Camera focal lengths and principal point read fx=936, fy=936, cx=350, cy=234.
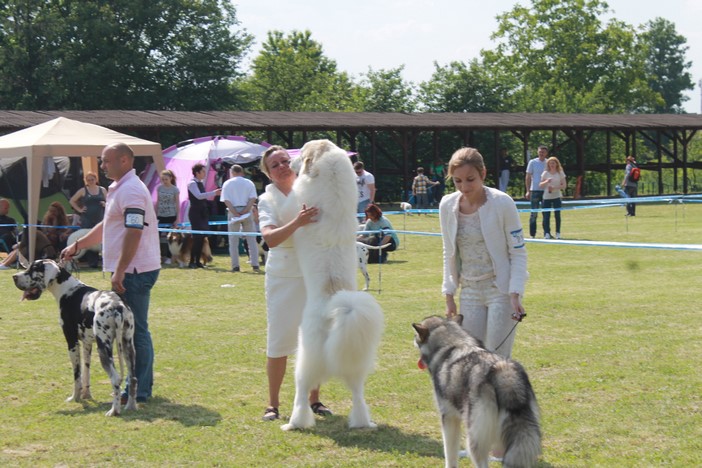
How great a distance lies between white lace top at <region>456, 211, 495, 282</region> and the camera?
502cm

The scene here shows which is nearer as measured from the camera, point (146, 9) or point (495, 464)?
point (495, 464)

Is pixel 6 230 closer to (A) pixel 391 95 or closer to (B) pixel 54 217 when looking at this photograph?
(B) pixel 54 217

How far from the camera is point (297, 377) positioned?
5750mm

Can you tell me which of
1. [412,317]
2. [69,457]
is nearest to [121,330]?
[69,457]

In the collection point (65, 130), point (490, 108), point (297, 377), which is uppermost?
point (490, 108)

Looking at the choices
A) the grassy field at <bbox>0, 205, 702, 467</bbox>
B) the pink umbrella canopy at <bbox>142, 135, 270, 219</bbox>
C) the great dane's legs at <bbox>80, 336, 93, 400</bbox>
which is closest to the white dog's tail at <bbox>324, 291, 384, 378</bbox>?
the grassy field at <bbox>0, 205, 702, 467</bbox>

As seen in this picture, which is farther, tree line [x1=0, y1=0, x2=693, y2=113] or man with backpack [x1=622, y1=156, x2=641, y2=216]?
tree line [x1=0, y1=0, x2=693, y2=113]

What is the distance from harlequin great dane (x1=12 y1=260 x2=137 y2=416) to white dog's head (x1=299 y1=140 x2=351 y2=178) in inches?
64.1

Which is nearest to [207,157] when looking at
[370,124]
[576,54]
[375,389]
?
[370,124]

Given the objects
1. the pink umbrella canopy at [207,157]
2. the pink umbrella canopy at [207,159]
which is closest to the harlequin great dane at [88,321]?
the pink umbrella canopy at [207,159]

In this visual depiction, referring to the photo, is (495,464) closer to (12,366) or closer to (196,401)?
(196,401)

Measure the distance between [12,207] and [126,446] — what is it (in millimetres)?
14766

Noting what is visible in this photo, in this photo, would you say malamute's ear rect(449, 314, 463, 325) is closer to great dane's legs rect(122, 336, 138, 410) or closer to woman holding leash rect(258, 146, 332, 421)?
woman holding leash rect(258, 146, 332, 421)

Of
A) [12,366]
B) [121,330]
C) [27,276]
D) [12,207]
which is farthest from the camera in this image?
[12,207]
